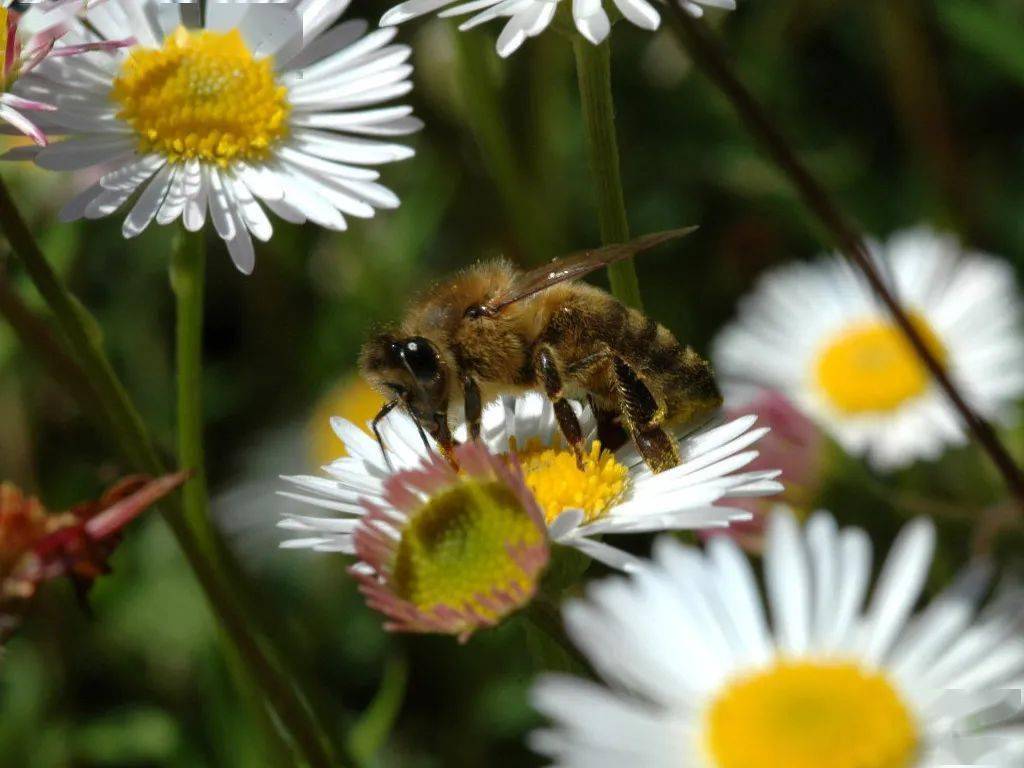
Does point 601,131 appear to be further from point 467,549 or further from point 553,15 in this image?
point 467,549

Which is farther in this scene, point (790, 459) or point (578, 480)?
point (790, 459)

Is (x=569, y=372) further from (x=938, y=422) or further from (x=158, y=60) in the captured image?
(x=938, y=422)

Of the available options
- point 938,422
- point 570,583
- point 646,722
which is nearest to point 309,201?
point 570,583

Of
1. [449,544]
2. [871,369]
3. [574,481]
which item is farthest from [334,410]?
[449,544]

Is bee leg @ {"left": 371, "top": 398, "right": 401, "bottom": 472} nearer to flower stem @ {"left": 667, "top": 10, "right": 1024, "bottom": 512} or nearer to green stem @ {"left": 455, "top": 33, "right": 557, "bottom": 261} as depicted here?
flower stem @ {"left": 667, "top": 10, "right": 1024, "bottom": 512}

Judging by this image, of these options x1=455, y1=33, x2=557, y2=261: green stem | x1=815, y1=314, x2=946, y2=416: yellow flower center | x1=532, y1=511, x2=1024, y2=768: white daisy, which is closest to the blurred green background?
x1=455, y1=33, x2=557, y2=261: green stem

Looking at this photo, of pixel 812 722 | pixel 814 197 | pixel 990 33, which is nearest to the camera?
pixel 812 722
